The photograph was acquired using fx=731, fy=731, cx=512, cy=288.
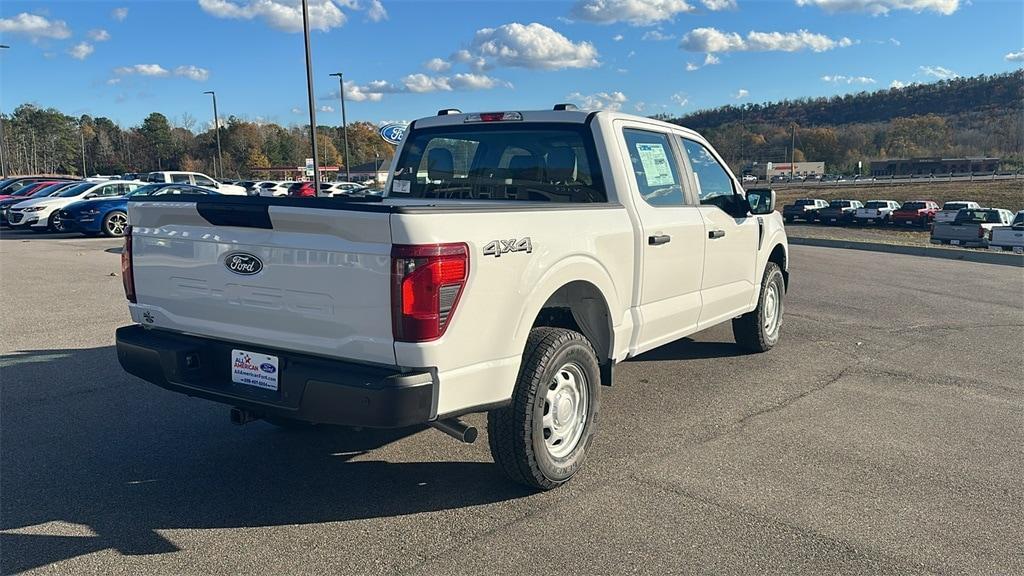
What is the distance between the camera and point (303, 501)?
369cm

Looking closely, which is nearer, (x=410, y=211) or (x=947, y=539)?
(x=410, y=211)

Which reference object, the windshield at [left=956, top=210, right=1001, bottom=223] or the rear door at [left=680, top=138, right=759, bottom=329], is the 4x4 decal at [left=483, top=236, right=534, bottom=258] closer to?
the rear door at [left=680, top=138, right=759, bottom=329]

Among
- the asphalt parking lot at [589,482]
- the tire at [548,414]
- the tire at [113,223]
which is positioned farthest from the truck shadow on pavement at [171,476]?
the tire at [113,223]

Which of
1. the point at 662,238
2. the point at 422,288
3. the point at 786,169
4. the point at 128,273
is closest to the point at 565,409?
the point at 422,288

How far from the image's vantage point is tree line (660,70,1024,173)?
137625 millimetres

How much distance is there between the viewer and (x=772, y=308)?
7.01 meters

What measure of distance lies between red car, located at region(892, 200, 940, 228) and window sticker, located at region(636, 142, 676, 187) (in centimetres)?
3952

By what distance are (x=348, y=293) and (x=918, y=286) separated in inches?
448

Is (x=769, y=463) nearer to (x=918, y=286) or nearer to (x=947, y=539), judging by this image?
(x=947, y=539)

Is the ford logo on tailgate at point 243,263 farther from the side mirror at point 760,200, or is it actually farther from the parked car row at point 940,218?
the parked car row at point 940,218

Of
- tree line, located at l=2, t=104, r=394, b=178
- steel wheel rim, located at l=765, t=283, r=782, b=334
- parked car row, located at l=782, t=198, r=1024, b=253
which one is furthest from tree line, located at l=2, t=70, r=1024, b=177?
steel wheel rim, located at l=765, t=283, r=782, b=334

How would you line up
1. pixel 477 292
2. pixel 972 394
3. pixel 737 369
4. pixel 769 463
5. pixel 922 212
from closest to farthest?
pixel 477 292
pixel 769 463
pixel 972 394
pixel 737 369
pixel 922 212

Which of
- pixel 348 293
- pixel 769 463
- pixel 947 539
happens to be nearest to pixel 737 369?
pixel 769 463

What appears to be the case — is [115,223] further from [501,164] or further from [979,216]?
[979,216]
